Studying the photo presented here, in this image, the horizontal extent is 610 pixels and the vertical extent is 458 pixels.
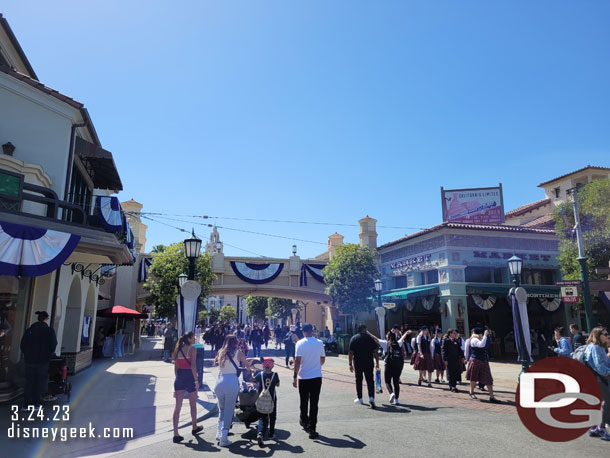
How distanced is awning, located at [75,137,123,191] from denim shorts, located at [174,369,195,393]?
8889mm

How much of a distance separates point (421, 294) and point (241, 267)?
13.0 m

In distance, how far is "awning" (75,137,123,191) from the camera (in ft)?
41.8

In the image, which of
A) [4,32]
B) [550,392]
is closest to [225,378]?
[550,392]

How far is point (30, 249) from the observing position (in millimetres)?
8094

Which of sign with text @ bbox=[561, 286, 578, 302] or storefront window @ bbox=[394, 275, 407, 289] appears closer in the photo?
sign with text @ bbox=[561, 286, 578, 302]

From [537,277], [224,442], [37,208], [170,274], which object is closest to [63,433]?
[224,442]

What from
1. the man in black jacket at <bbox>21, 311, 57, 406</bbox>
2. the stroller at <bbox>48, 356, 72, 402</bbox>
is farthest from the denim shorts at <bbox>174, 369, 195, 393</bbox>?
the stroller at <bbox>48, 356, 72, 402</bbox>

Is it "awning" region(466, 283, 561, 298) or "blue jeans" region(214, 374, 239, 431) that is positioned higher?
"awning" region(466, 283, 561, 298)

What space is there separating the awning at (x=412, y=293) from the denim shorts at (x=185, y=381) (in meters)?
18.8

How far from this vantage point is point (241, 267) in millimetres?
30438

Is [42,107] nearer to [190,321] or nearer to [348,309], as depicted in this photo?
[190,321]

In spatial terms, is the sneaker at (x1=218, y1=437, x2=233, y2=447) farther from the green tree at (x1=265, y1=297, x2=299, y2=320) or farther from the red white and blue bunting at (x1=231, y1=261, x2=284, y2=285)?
the green tree at (x1=265, y1=297, x2=299, y2=320)

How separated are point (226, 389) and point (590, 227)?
19.9 meters

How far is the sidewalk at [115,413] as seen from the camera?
20.1 feet
